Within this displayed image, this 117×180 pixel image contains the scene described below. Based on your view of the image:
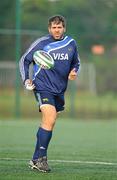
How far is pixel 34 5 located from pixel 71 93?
13.6ft

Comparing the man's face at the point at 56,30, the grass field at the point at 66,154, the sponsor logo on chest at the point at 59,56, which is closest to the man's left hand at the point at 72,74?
the sponsor logo on chest at the point at 59,56

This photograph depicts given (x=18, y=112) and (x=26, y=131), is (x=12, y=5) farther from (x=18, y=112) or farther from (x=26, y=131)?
(x=26, y=131)

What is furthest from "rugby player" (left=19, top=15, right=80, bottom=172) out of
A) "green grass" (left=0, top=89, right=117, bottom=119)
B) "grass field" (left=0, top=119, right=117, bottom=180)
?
"green grass" (left=0, top=89, right=117, bottom=119)

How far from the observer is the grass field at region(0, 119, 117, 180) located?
318 inches

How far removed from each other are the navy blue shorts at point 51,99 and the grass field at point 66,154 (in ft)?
2.43

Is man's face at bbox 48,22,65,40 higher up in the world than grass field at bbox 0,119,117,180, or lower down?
higher up

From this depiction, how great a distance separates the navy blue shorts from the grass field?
74 centimetres

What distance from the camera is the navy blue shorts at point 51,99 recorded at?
867 centimetres

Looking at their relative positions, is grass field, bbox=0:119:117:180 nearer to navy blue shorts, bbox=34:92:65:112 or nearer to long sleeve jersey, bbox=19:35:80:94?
navy blue shorts, bbox=34:92:65:112

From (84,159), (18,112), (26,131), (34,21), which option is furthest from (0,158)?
(34,21)

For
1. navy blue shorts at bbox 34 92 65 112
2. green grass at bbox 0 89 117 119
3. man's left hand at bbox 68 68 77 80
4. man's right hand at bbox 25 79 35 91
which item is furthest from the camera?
green grass at bbox 0 89 117 119

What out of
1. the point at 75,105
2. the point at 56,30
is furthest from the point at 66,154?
the point at 75,105

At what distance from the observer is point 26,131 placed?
17.7m

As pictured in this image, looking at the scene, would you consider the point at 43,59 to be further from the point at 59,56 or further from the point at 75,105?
the point at 75,105
